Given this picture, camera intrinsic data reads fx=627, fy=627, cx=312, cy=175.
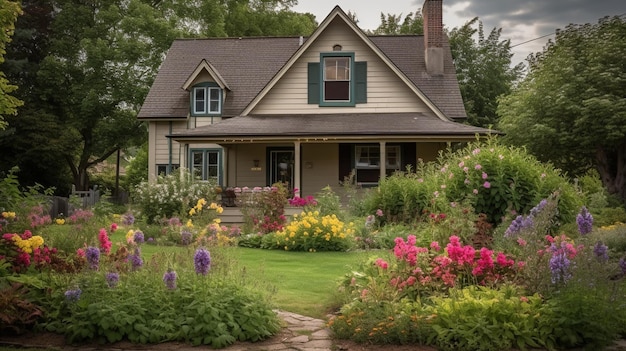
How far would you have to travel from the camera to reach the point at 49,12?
32.9 metres

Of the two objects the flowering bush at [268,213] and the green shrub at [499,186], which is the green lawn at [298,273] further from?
the green shrub at [499,186]

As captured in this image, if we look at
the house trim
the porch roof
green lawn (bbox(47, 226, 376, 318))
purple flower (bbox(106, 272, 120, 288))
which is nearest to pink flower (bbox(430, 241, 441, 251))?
green lawn (bbox(47, 226, 376, 318))

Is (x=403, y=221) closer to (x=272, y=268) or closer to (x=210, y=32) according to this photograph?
(x=272, y=268)

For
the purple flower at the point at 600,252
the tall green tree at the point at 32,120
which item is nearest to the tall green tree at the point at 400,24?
the tall green tree at the point at 32,120

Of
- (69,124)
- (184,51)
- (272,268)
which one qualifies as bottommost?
(272,268)

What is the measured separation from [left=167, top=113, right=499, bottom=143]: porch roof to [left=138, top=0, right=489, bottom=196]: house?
3 cm

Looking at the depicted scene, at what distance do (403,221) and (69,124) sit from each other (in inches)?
900

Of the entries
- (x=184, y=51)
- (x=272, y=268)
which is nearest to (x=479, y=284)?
(x=272, y=268)

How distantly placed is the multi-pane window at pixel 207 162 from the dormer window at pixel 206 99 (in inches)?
58.7

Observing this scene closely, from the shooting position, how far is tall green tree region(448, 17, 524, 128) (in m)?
37.0

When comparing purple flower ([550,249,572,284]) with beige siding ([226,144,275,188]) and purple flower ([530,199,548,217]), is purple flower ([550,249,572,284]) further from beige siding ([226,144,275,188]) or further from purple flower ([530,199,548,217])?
beige siding ([226,144,275,188])

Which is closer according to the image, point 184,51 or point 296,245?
point 296,245

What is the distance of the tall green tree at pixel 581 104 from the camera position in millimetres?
21688

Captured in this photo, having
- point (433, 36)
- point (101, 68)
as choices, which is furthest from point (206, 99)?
point (101, 68)
